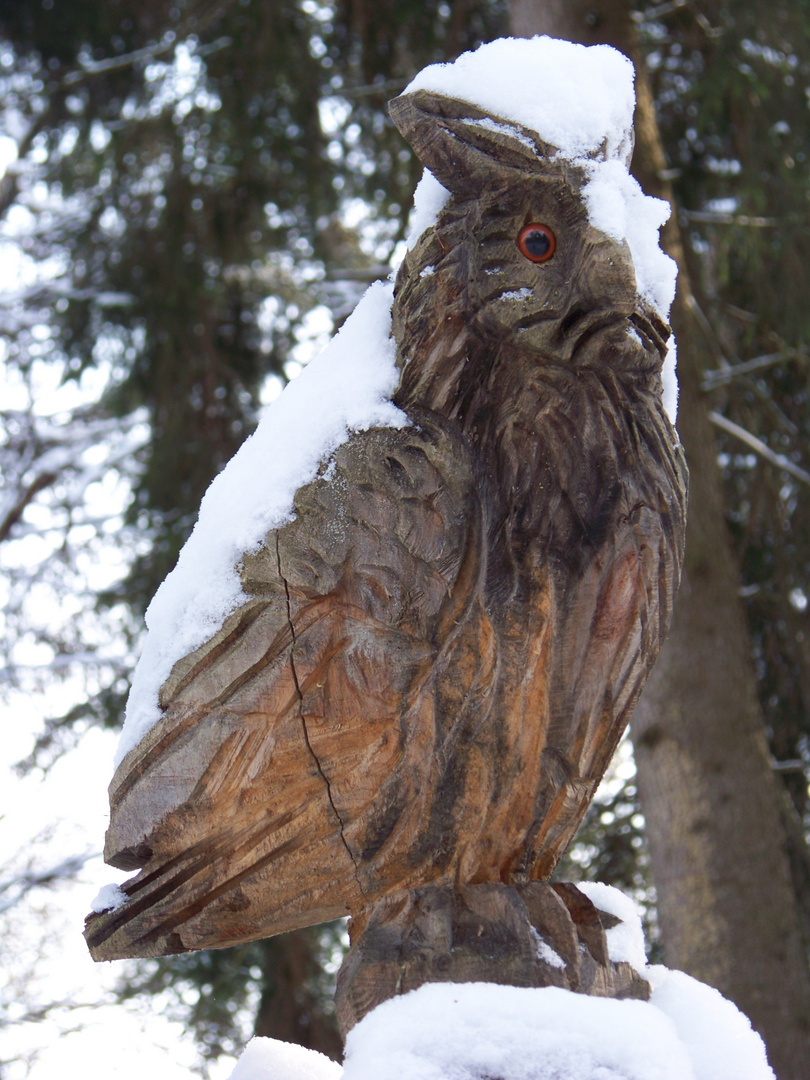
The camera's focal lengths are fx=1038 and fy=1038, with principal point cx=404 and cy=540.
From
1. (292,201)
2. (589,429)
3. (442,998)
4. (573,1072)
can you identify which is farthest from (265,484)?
(292,201)

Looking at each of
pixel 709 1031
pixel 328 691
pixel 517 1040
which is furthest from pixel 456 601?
pixel 709 1031

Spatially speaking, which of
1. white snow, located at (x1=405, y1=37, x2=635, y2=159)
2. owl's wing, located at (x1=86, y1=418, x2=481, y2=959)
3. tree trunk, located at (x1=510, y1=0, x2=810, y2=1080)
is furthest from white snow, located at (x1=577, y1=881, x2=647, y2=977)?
tree trunk, located at (x1=510, y1=0, x2=810, y2=1080)

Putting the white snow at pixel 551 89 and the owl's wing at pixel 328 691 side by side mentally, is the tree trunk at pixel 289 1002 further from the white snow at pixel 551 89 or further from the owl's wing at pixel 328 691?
the white snow at pixel 551 89

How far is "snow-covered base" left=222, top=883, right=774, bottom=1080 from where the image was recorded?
4.91 feet

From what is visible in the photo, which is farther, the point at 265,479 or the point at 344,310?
the point at 344,310

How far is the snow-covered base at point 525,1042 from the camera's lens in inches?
58.9

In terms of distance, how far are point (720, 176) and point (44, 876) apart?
5.59 m

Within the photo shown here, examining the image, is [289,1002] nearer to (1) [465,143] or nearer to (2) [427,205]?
(2) [427,205]

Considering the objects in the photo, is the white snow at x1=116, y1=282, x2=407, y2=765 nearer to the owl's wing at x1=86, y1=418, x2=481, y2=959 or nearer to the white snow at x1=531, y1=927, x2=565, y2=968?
the owl's wing at x1=86, y1=418, x2=481, y2=959

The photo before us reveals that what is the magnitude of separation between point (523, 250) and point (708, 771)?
289cm

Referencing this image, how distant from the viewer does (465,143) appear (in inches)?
70.6

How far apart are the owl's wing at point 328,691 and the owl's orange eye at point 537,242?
34 cm

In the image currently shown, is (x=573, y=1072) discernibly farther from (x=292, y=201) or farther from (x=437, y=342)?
(x=292, y=201)

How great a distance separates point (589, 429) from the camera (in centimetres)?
184
